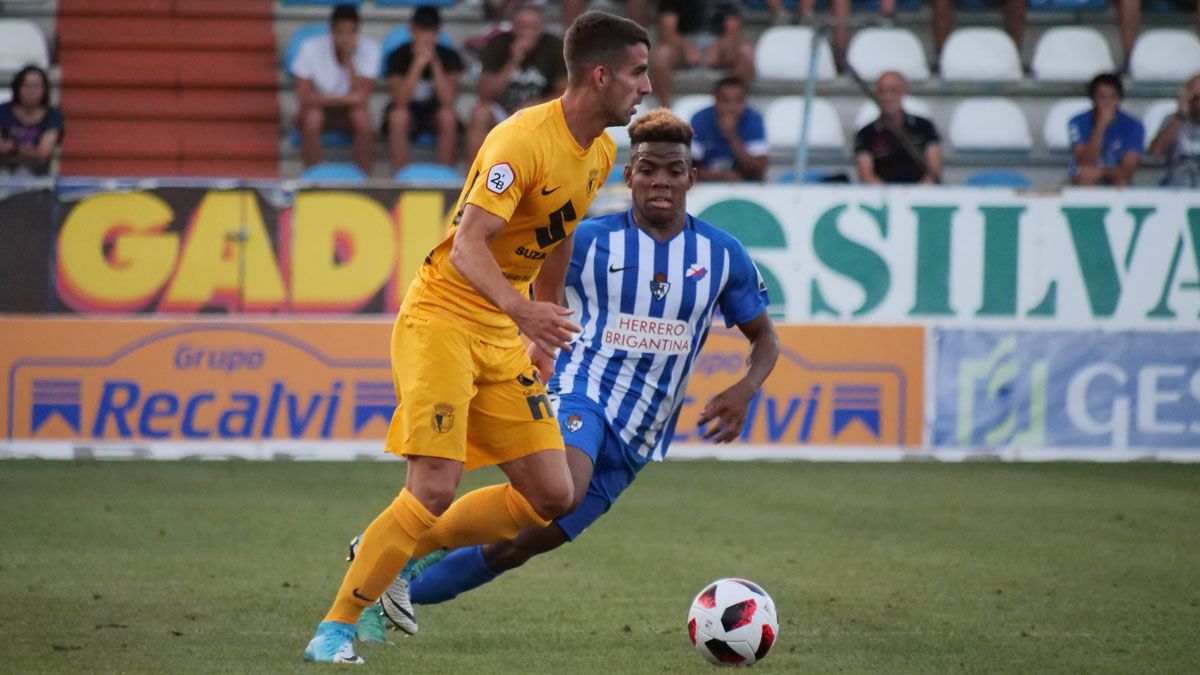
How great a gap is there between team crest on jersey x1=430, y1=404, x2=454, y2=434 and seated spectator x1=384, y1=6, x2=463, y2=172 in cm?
953

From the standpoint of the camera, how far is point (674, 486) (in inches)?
428

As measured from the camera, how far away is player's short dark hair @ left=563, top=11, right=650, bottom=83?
5383mm

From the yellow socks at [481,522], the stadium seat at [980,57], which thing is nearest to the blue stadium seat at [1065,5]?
the stadium seat at [980,57]

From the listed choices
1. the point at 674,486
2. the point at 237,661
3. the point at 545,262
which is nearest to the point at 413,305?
the point at 545,262

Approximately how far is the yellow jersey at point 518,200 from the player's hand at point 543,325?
0.87 feet

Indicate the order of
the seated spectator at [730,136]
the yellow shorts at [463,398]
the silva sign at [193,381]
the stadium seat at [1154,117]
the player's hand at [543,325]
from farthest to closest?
1. the stadium seat at [1154,117]
2. the seated spectator at [730,136]
3. the silva sign at [193,381]
4. the yellow shorts at [463,398]
5. the player's hand at [543,325]

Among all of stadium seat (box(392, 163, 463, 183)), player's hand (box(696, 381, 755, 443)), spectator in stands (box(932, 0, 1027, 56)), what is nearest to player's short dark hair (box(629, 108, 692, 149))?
player's hand (box(696, 381, 755, 443))

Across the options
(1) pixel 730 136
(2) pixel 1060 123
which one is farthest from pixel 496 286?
(2) pixel 1060 123

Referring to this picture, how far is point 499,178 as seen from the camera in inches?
202

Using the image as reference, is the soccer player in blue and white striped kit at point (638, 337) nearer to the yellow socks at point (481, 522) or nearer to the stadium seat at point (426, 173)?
the yellow socks at point (481, 522)

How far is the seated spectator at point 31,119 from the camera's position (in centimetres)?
1359

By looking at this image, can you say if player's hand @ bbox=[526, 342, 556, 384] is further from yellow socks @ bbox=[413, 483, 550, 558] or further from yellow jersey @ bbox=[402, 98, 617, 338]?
yellow socks @ bbox=[413, 483, 550, 558]

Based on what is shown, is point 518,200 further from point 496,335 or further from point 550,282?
point 550,282

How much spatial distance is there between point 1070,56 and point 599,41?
12.4m
